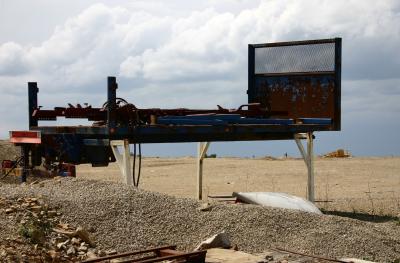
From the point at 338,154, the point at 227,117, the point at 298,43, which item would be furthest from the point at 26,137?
the point at 338,154

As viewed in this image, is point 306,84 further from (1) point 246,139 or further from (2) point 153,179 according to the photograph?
(2) point 153,179

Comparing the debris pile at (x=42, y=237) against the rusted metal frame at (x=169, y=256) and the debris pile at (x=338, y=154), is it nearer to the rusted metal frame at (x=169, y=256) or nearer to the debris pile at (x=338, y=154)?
the rusted metal frame at (x=169, y=256)

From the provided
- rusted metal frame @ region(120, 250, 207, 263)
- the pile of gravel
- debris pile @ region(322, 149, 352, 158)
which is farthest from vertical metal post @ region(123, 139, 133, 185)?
debris pile @ region(322, 149, 352, 158)

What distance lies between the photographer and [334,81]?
15.4m

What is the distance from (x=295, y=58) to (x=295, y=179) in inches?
301

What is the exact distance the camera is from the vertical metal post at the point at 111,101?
1111cm

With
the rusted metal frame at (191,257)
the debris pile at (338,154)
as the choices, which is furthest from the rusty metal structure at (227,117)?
the debris pile at (338,154)

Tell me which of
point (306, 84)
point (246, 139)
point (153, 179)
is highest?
point (306, 84)

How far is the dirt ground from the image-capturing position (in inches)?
639

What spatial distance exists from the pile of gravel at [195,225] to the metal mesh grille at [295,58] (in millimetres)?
5859

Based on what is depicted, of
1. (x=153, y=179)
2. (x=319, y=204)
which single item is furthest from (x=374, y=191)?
(x=153, y=179)

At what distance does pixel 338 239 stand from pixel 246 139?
4468 mm

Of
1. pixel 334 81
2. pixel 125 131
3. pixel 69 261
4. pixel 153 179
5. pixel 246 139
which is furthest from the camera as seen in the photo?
pixel 153 179

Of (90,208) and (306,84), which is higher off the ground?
(306,84)
